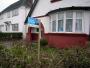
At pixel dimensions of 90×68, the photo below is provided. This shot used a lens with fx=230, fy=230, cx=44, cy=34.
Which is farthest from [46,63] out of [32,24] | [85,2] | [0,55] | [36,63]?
[85,2]

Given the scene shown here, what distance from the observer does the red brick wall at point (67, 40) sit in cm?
2175

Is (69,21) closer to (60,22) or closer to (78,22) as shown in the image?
(78,22)

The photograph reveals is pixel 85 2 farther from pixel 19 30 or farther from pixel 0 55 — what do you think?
pixel 19 30

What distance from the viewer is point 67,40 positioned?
22.3 m

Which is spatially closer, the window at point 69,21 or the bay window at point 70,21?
the bay window at point 70,21

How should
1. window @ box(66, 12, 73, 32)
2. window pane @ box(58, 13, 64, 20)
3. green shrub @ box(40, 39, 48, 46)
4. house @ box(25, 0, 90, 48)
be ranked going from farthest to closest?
1. green shrub @ box(40, 39, 48, 46)
2. window pane @ box(58, 13, 64, 20)
3. window @ box(66, 12, 73, 32)
4. house @ box(25, 0, 90, 48)

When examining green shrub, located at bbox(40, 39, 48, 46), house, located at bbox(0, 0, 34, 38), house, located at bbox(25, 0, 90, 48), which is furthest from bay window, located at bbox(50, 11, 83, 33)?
house, located at bbox(0, 0, 34, 38)

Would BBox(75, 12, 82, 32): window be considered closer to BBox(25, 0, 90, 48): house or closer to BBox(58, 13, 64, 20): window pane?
BBox(25, 0, 90, 48): house

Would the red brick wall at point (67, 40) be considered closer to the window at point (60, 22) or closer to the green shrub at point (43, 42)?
the window at point (60, 22)

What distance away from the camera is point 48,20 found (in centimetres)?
2659

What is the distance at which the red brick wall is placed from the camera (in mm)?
21750

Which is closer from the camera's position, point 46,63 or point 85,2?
point 46,63

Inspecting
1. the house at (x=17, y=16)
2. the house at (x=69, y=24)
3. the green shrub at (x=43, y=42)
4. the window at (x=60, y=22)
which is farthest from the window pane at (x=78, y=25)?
the house at (x=17, y=16)

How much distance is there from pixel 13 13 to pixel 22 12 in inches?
209
